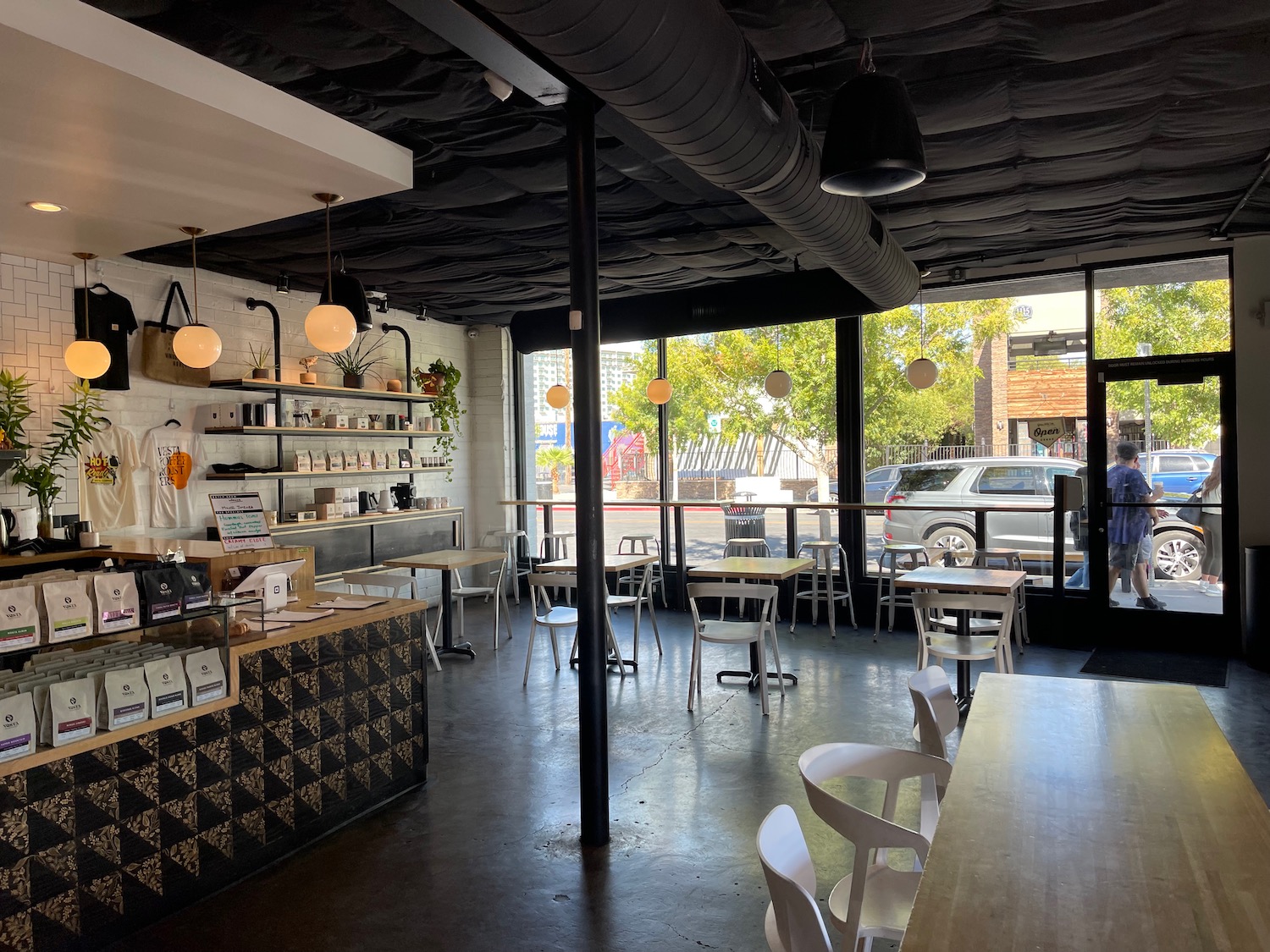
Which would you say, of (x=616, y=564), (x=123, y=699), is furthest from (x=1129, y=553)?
(x=123, y=699)

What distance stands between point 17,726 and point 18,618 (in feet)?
1.02

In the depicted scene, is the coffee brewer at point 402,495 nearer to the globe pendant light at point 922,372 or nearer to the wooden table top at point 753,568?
the wooden table top at point 753,568

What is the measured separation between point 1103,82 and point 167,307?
5.67m

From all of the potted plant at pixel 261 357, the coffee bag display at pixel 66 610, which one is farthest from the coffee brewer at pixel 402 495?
the coffee bag display at pixel 66 610

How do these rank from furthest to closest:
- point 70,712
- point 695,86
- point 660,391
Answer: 1. point 660,391
2. point 70,712
3. point 695,86

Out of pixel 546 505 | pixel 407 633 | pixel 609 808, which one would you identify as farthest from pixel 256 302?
pixel 609 808

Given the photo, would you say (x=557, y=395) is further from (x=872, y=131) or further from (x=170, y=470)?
(x=872, y=131)

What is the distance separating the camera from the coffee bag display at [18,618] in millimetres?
2500

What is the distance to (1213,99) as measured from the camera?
3.83 m

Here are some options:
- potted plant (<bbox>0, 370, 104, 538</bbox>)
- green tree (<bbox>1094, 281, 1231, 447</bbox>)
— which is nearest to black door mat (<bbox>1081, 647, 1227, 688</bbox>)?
green tree (<bbox>1094, 281, 1231, 447</bbox>)

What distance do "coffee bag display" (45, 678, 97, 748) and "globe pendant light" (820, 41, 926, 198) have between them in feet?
9.37

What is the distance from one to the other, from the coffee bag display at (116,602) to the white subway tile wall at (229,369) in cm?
306

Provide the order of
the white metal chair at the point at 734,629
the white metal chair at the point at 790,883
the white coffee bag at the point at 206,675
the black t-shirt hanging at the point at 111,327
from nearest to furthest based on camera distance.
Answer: the white metal chair at the point at 790,883 < the white coffee bag at the point at 206,675 < the white metal chair at the point at 734,629 < the black t-shirt hanging at the point at 111,327

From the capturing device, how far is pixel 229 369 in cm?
654
